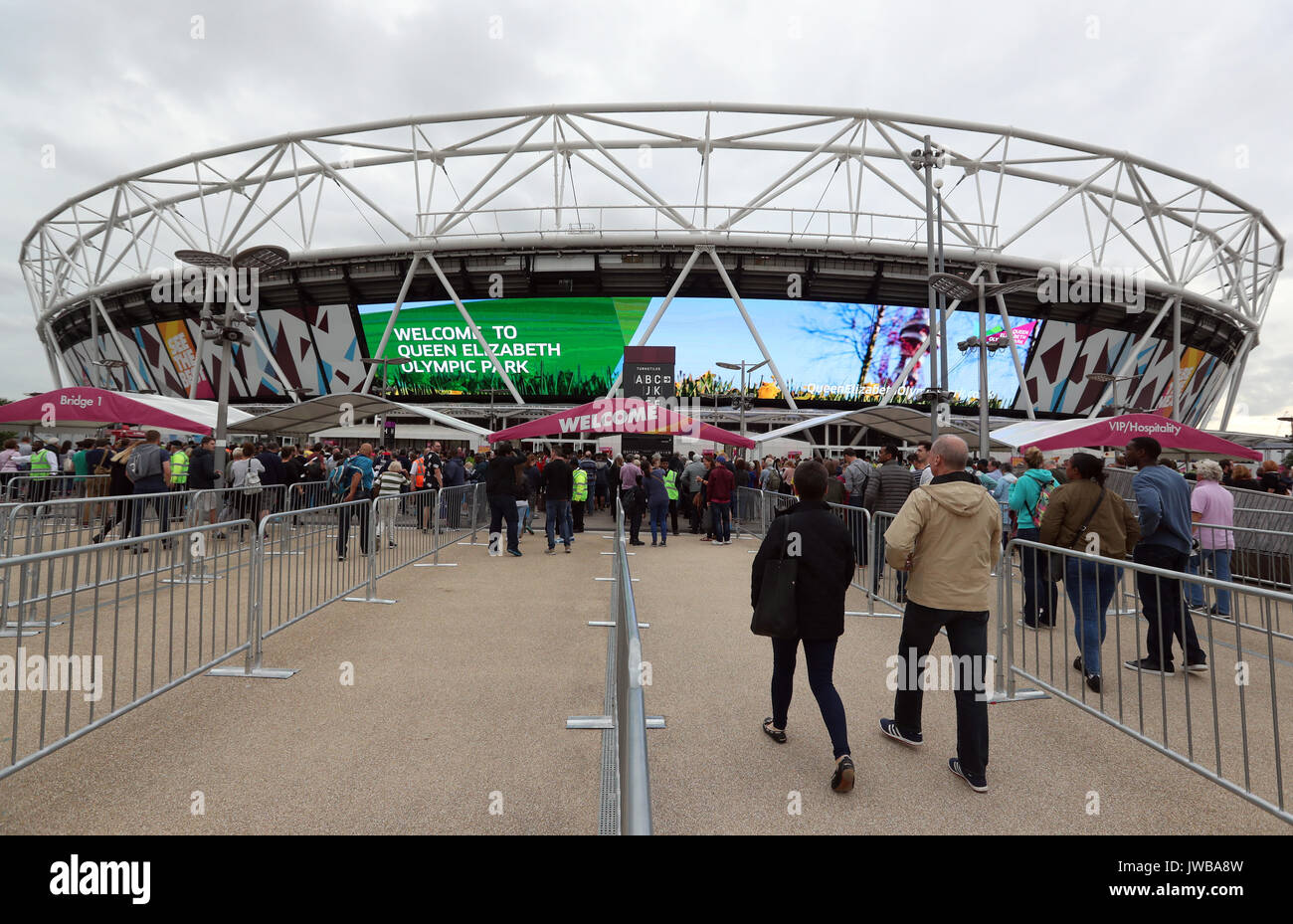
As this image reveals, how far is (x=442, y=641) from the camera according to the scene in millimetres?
6320

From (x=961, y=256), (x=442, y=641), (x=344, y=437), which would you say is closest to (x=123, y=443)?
(x=442, y=641)

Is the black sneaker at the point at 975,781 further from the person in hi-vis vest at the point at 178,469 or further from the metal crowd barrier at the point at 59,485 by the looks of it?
the metal crowd barrier at the point at 59,485

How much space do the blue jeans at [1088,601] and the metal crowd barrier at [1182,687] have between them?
Result: 0.01 metres

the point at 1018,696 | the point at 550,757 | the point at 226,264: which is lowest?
the point at 1018,696

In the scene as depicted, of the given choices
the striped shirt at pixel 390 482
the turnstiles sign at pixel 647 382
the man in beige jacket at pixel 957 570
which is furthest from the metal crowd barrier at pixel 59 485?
the man in beige jacket at pixel 957 570

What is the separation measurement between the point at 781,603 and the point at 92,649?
13.5 ft

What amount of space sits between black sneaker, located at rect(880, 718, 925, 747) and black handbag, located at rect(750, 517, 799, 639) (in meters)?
1.17

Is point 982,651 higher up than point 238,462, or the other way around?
point 238,462

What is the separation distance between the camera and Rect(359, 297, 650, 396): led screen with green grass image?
1196 inches

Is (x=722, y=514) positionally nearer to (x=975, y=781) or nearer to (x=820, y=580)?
(x=820, y=580)

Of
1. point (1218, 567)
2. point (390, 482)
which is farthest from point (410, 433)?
point (1218, 567)

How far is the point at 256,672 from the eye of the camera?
17.1ft
